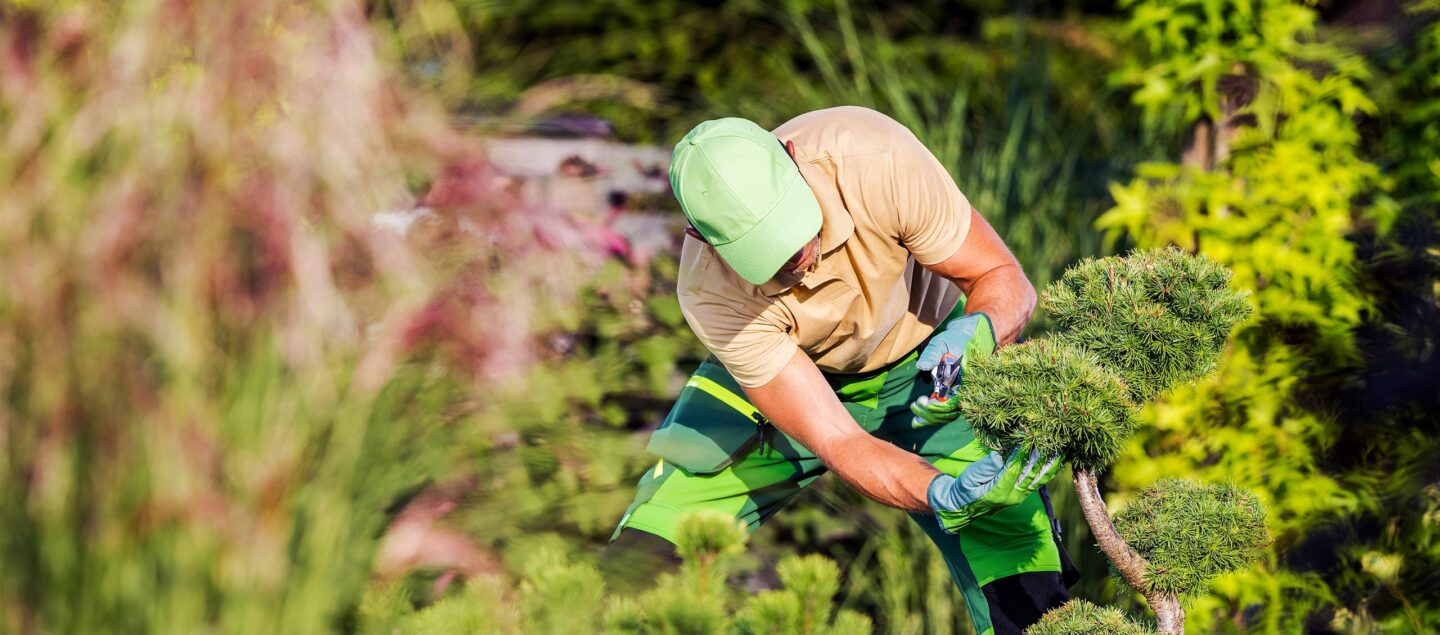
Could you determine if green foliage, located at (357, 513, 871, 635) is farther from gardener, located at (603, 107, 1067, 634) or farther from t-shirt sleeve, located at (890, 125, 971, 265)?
t-shirt sleeve, located at (890, 125, 971, 265)

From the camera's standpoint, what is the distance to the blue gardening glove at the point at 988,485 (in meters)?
2.06

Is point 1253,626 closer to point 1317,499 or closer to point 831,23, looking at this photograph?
point 1317,499

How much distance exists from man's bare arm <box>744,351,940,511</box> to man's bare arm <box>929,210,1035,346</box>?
36cm

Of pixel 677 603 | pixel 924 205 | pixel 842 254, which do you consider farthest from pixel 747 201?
pixel 677 603

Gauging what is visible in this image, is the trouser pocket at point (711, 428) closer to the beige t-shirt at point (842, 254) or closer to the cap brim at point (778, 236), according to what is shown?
the beige t-shirt at point (842, 254)

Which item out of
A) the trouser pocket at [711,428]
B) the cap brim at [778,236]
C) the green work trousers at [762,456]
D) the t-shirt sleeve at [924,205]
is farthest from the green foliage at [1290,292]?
the cap brim at [778,236]

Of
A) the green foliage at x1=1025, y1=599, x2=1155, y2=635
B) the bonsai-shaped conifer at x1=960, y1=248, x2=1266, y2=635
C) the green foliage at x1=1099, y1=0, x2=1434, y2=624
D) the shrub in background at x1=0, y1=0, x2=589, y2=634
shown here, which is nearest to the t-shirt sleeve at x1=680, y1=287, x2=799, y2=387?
the bonsai-shaped conifer at x1=960, y1=248, x2=1266, y2=635

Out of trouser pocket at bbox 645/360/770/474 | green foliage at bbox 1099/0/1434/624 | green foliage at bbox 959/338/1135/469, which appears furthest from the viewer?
green foliage at bbox 1099/0/1434/624

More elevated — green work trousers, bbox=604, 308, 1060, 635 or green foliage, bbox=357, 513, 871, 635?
green foliage, bbox=357, 513, 871, 635

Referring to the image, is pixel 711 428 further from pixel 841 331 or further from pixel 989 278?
pixel 989 278

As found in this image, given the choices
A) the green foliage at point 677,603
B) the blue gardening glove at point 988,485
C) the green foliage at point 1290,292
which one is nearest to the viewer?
the green foliage at point 677,603

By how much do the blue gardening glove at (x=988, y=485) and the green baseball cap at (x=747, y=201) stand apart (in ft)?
1.73

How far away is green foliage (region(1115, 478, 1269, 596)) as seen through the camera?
6.89ft

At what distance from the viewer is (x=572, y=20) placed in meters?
5.99
